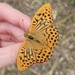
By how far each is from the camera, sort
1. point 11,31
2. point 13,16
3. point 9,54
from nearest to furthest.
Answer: point 9,54
point 13,16
point 11,31

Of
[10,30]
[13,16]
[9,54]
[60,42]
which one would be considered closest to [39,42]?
[9,54]

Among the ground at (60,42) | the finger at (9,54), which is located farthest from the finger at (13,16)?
the ground at (60,42)

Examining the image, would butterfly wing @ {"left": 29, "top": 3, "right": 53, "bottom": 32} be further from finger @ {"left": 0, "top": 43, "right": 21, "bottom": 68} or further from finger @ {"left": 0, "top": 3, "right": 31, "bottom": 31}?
finger @ {"left": 0, "top": 3, "right": 31, "bottom": 31}

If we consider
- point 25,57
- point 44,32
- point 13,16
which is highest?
point 13,16

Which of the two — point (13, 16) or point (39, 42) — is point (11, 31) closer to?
point (13, 16)

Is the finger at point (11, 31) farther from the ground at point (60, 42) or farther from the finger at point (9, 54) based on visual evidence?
the ground at point (60, 42)

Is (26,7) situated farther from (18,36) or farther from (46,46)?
(46,46)

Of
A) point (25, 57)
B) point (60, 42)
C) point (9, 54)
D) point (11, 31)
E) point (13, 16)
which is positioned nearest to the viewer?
point (25, 57)

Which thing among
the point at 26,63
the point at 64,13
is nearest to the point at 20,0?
the point at 64,13
